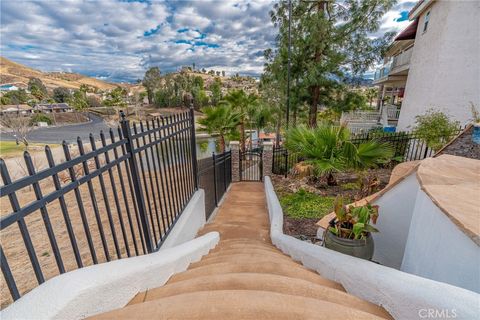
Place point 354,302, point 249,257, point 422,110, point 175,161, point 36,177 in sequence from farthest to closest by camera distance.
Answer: point 422,110
point 175,161
point 249,257
point 354,302
point 36,177

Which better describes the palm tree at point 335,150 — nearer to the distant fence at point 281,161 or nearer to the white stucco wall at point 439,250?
the white stucco wall at point 439,250

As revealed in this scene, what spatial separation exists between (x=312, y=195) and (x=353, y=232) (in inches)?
149

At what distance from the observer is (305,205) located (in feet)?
17.2

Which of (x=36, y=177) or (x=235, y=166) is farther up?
(x=36, y=177)

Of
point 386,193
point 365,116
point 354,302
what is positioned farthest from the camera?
A: point 365,116

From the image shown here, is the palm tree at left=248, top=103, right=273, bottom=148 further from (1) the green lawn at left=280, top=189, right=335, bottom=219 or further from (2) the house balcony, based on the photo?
(1) the green lawn at left=280, top=189, right=335, bottom=219

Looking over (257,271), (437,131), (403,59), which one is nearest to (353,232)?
(257,271)

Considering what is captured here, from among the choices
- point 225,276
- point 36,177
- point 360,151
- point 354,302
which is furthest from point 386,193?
point 36,177

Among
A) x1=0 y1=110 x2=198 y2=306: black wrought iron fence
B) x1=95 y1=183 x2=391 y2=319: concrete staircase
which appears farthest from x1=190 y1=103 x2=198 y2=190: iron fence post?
x1=95 y1=183 x2=391 y2=319: concrete staircase

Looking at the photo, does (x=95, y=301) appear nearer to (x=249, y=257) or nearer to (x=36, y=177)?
(x=36, y=177)

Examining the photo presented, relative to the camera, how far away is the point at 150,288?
1.67 metres

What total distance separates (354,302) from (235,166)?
7.97 metres

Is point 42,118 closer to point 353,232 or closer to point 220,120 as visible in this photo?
point 220,120

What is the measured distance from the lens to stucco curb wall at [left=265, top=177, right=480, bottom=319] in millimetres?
1023
